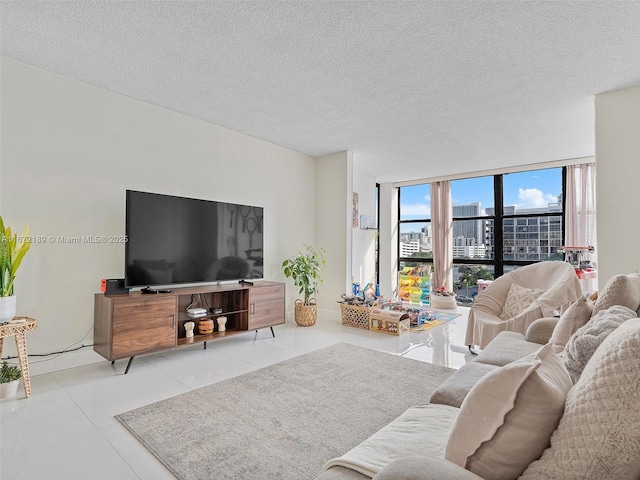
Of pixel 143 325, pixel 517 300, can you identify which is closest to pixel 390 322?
pixel 517 300

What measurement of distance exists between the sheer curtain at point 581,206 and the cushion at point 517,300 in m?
2.74

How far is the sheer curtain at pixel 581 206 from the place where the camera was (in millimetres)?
5145

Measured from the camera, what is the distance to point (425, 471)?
0.71 metres

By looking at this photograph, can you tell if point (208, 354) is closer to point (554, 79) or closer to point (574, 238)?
point (554, 79)

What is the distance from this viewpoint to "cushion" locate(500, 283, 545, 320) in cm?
318

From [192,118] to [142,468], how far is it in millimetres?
3269

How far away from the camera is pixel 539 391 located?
2.32ft

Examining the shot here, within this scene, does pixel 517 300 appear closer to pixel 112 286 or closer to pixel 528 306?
pixel 528 306

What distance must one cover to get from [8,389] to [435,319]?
4602mm

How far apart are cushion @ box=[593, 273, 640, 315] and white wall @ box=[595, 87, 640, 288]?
1.61m

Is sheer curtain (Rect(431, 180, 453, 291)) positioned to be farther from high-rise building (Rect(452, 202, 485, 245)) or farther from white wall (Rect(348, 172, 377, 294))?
white wall (Rect(348, 172, 377, 294))

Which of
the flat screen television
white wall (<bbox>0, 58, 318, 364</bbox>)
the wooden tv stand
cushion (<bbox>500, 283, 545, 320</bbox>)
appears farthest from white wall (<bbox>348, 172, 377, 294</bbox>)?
white wall (<bbox>0, 58, 318, 364</bbox>)

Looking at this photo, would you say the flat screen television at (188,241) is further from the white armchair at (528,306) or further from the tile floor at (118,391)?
the white armchair at (528,306)

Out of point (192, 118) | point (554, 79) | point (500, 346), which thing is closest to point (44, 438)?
point (500, 346)
